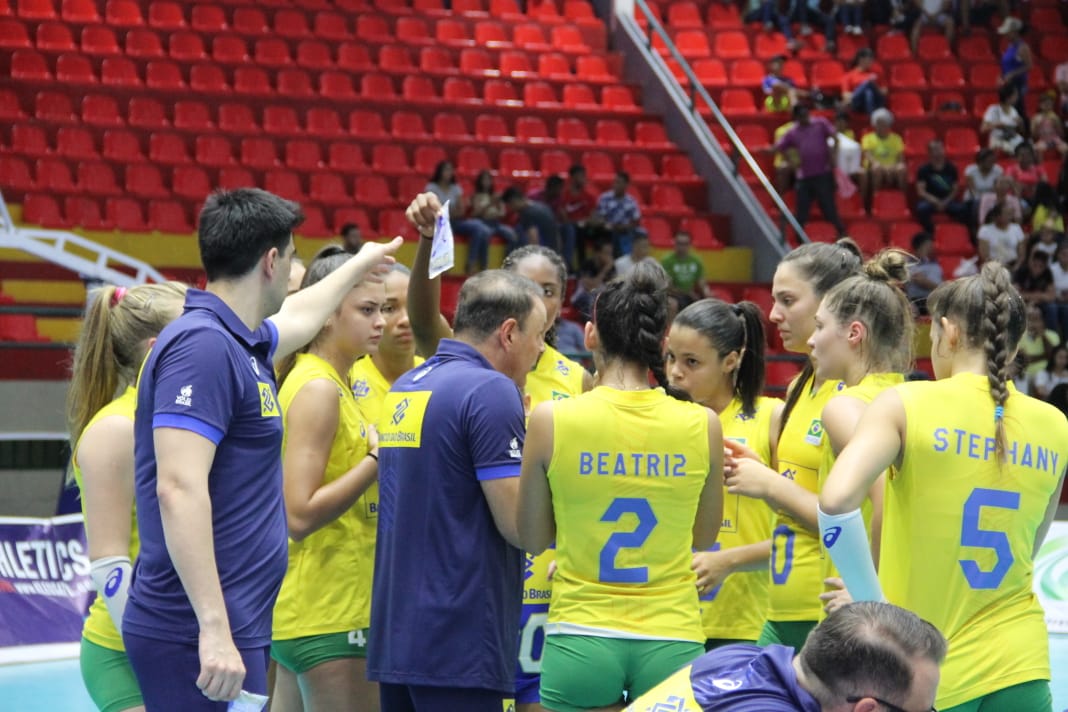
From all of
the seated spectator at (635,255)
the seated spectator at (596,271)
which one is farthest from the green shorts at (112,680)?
the seated spectator at (635,255)

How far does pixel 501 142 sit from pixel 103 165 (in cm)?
417

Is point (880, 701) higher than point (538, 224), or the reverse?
point (538, 224)

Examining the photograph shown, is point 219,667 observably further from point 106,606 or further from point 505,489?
point 505,489

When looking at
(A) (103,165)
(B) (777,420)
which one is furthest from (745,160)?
(B) (777,420)

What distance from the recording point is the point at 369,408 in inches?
180

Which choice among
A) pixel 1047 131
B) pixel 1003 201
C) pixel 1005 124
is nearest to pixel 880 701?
pixel 1003 201

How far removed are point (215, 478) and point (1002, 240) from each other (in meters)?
12.8

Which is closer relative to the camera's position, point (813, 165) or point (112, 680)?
point (112, 680)

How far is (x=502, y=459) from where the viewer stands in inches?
137

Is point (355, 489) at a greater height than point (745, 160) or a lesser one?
lesser

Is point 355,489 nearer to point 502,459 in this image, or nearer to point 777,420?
point 502,459

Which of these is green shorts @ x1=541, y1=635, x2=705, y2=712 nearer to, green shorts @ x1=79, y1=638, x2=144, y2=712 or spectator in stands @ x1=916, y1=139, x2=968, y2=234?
green shorts @ x1=79, y1=638, x2=144, y2=712

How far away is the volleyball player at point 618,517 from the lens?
11.2ft

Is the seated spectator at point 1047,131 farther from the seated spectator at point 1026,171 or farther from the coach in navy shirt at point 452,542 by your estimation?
the coach in navy shirt at point 452,542
